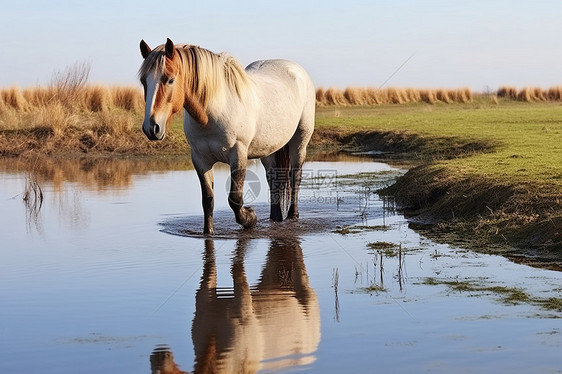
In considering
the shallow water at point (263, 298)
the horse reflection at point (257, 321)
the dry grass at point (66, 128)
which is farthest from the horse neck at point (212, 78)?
the dry grass at point (66, 128)

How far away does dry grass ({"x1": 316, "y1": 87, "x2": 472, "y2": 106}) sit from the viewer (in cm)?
3688

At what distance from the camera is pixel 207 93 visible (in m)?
7.70

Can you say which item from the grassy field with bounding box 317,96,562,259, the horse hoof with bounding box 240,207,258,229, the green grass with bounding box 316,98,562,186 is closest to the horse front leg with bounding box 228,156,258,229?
the horse hoof with bounding box 240,207,258,229

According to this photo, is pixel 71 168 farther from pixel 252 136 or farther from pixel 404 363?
pixel 404 363

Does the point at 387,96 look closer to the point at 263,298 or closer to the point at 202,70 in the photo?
the point at 202,70

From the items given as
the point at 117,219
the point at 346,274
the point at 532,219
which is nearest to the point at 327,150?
the point at 117,219

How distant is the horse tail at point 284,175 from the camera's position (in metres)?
9.77

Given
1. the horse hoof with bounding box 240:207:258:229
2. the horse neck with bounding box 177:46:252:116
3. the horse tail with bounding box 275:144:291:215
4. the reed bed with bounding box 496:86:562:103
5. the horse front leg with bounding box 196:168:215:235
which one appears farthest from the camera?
the reed bed with bounding box 496:86:562:103

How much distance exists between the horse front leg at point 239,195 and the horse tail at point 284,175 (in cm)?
113

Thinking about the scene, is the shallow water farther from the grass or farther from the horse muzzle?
the horse muzzle

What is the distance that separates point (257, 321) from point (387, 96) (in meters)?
35.0

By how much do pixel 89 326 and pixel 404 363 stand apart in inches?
72.7

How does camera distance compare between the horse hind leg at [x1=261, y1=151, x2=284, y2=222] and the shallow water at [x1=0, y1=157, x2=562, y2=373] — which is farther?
the horse hind leg at [x1=261, y1=151, x2=284, y2=222]

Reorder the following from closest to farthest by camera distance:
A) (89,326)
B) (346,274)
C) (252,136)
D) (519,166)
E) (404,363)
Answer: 1. (404,363)
2. (89,326)
3. (346,274)
4. (252,136)
5. (519,166)
